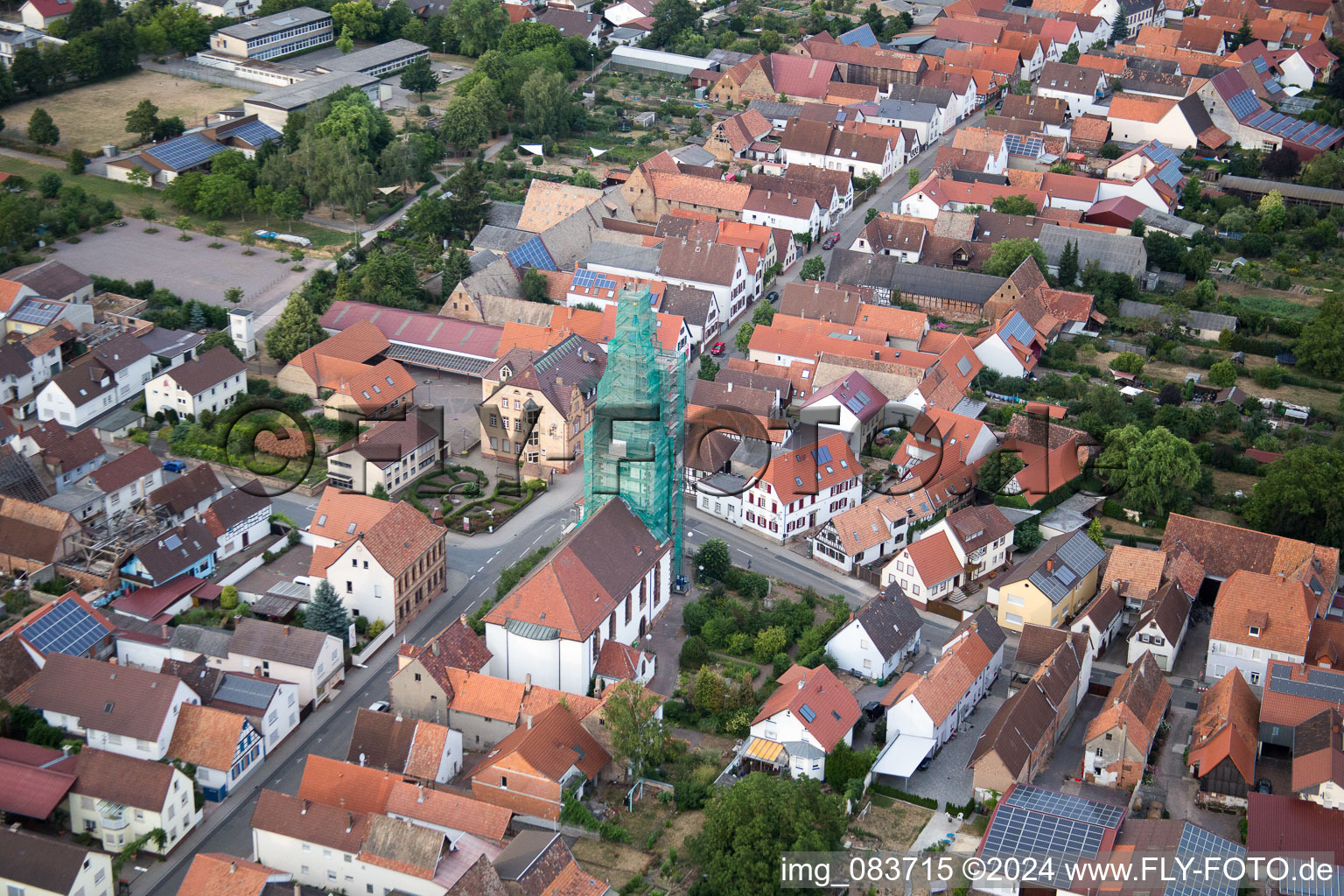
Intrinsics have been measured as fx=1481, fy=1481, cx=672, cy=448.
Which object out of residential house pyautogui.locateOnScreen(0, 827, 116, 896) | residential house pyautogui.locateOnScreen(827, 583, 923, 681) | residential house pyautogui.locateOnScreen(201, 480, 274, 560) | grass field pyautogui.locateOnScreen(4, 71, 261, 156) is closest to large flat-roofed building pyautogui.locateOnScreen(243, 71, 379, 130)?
grass field pyautogui.locateOnScreen(4, 71, 261, 156)

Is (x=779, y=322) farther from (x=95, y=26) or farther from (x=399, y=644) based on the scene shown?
(x=95, y=26)

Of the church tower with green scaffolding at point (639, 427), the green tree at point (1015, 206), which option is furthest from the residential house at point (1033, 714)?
the green tree at point (1015, 206)

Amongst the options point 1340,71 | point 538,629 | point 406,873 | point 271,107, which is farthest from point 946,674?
point 1340,71

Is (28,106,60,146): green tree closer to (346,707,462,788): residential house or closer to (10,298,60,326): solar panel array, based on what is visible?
(10,298,60,326): solar panel array

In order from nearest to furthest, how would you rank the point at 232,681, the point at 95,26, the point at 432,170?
the point at 232,681 → the point at 432,170 → the point at 95,26

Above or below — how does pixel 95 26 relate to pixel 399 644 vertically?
above

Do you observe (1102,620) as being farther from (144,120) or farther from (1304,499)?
(144,120)
